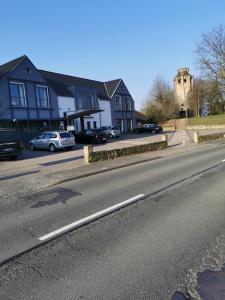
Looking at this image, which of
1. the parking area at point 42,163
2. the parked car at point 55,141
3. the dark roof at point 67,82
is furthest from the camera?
the dark roof at point 67,82

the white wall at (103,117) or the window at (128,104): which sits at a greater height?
the window at (128,104)

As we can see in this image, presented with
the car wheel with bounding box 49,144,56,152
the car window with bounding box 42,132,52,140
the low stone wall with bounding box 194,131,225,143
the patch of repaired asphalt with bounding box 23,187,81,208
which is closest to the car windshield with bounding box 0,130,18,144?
the car wheel with bounding box 49,144,56,152

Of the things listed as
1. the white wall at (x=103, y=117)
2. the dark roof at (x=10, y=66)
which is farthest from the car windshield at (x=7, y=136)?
the white wall at (x=103, y=117)

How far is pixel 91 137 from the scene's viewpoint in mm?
32312

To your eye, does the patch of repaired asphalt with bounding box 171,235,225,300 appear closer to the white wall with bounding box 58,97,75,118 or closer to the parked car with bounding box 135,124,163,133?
the white wall with bounding box 58,97,75,118

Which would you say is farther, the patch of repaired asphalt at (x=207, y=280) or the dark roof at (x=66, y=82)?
the dark roof at (x=66, y=82)

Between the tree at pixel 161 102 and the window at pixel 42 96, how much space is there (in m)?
39.3

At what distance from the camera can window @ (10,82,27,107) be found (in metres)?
32.1

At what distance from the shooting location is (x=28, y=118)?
33312mm

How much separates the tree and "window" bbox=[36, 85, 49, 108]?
129 feet

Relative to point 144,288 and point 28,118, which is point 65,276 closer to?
point 144,288

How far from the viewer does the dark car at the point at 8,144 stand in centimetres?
1911

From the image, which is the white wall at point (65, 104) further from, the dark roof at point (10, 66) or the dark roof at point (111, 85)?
the dark roof at point (111, 85)

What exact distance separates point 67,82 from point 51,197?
3768 centimetres
